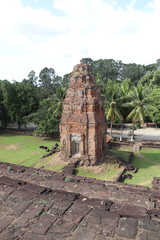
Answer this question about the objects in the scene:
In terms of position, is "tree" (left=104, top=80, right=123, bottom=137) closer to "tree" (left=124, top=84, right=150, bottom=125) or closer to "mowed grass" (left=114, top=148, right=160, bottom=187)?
"tree" (left=124, top=84, right=150, bottom=125)

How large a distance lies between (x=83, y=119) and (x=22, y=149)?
11.2 metres

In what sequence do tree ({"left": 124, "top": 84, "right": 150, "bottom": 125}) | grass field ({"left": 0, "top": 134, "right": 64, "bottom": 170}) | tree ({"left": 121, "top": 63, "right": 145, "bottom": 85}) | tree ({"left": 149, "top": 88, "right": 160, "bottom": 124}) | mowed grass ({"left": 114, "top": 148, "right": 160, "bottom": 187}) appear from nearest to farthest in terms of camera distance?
mowed grass ({"left": 114, "top": 148, "right": 160, "bottom": 187}) → grass field ({"left": 0, "top": 134, "right": 64, "bottom": 170}) → tree ({"left": 124, "top": 84, "right": 150, "bottom": 125}) → tree ({"left": 149, "top": 88, "right": 160, "bottom": 124}) → tree ({"left": 121, "top": 63, "right": 145, "bottom": 85})

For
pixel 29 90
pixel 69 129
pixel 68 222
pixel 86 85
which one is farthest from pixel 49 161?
pixel 29 90

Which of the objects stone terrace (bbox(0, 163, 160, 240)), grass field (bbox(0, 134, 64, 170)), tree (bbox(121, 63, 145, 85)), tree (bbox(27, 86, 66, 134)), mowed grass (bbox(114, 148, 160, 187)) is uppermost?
tree (bbox(121, 63, 145, 85))

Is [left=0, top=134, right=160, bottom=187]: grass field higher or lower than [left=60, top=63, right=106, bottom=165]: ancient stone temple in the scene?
lower

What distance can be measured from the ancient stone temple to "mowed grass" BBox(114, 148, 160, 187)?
3.50m

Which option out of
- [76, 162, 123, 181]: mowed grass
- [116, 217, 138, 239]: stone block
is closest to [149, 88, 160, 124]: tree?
[76, 162, 123, 181]: mowed grass

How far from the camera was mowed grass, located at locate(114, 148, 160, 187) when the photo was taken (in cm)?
1622

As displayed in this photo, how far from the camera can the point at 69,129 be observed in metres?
17.8

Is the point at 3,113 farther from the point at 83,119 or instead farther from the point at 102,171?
the point at 102,171

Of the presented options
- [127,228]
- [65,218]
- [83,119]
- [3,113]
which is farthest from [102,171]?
[3,113]

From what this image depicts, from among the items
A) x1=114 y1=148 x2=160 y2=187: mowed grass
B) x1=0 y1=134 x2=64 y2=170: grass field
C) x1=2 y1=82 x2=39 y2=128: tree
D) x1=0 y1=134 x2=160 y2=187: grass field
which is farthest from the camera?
x1=2 y1=82 x2=39 y2=128: tree

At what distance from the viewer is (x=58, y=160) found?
1861 cm

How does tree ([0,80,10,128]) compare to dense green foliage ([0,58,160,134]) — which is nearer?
dense green foliage ([0,58,160,134])
